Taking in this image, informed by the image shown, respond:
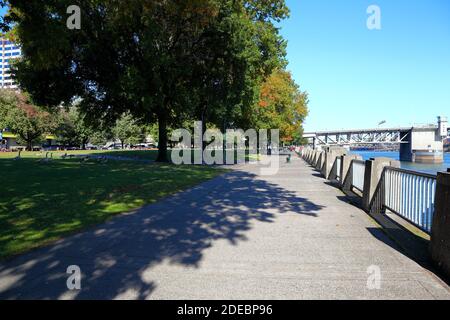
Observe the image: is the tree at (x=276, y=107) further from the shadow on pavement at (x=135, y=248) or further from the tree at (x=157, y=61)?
the shadow on pavement at (x=135, y=248)

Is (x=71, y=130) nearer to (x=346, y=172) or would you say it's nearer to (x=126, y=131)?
(x=126, y=131)

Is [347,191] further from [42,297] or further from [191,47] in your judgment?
[191,47]

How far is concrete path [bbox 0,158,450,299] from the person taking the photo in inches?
146

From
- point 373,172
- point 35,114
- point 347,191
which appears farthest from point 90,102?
point 35,114

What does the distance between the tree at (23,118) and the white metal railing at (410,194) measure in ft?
197

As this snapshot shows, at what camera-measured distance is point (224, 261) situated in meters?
4.68

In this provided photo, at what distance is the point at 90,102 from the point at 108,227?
23177 millimetres

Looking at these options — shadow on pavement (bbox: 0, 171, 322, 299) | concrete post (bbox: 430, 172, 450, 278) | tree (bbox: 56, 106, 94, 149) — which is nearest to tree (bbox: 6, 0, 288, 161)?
shadow on pavement (bbox: 0, 171, 322, 299)

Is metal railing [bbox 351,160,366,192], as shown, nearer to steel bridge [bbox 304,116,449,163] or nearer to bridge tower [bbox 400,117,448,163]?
steel bridge [bbox 304,116,449,163]

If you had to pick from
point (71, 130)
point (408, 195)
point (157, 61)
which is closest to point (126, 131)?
point (71, 130)

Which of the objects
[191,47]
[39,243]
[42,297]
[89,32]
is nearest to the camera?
[42,297]

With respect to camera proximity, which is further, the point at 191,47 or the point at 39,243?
the point at 191,47

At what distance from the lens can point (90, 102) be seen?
27.2 metres
